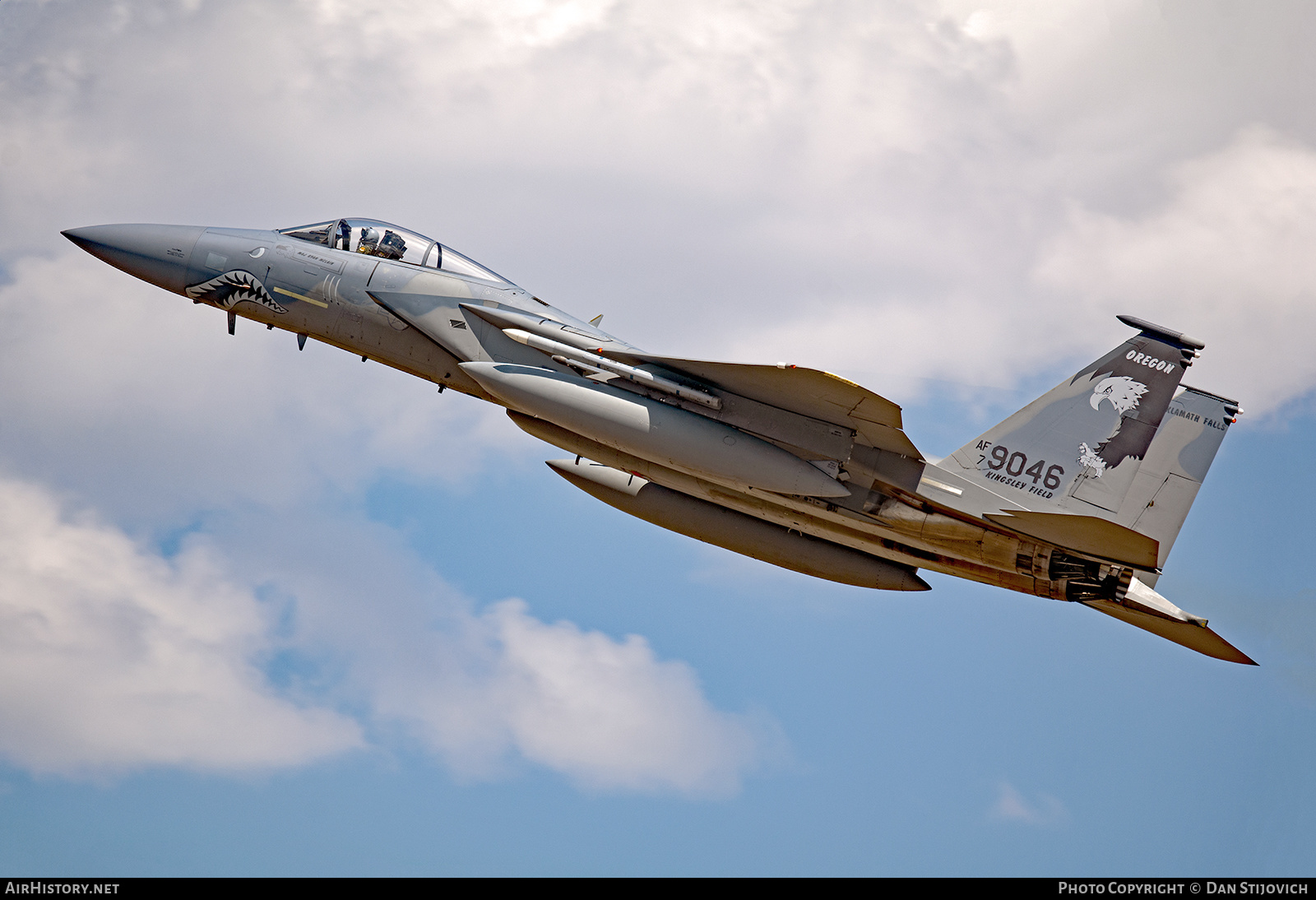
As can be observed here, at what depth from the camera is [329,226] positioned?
656 inches

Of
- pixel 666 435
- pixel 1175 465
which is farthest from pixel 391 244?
pixel 1175 465

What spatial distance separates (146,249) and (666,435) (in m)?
8.79

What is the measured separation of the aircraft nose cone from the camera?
16.4m

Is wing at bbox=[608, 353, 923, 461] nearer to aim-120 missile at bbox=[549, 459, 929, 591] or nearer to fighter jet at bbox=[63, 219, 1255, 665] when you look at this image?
fighter jet at bbox=[63, 219, 1255, 665]

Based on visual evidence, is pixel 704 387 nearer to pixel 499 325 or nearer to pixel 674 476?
pixel 674 476

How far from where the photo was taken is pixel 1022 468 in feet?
49.4

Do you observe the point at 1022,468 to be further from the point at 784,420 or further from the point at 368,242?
the point at 368,242

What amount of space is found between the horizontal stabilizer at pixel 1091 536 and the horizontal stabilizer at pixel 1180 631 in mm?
1669

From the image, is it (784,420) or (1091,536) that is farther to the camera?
(784,420)

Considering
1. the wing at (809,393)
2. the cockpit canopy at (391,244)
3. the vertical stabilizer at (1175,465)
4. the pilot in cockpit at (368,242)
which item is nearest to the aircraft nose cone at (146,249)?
the cockpit canopy at (391,244)

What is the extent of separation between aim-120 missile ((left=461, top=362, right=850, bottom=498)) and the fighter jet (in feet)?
0.08

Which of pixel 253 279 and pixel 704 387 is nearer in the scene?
pixel 704 387
